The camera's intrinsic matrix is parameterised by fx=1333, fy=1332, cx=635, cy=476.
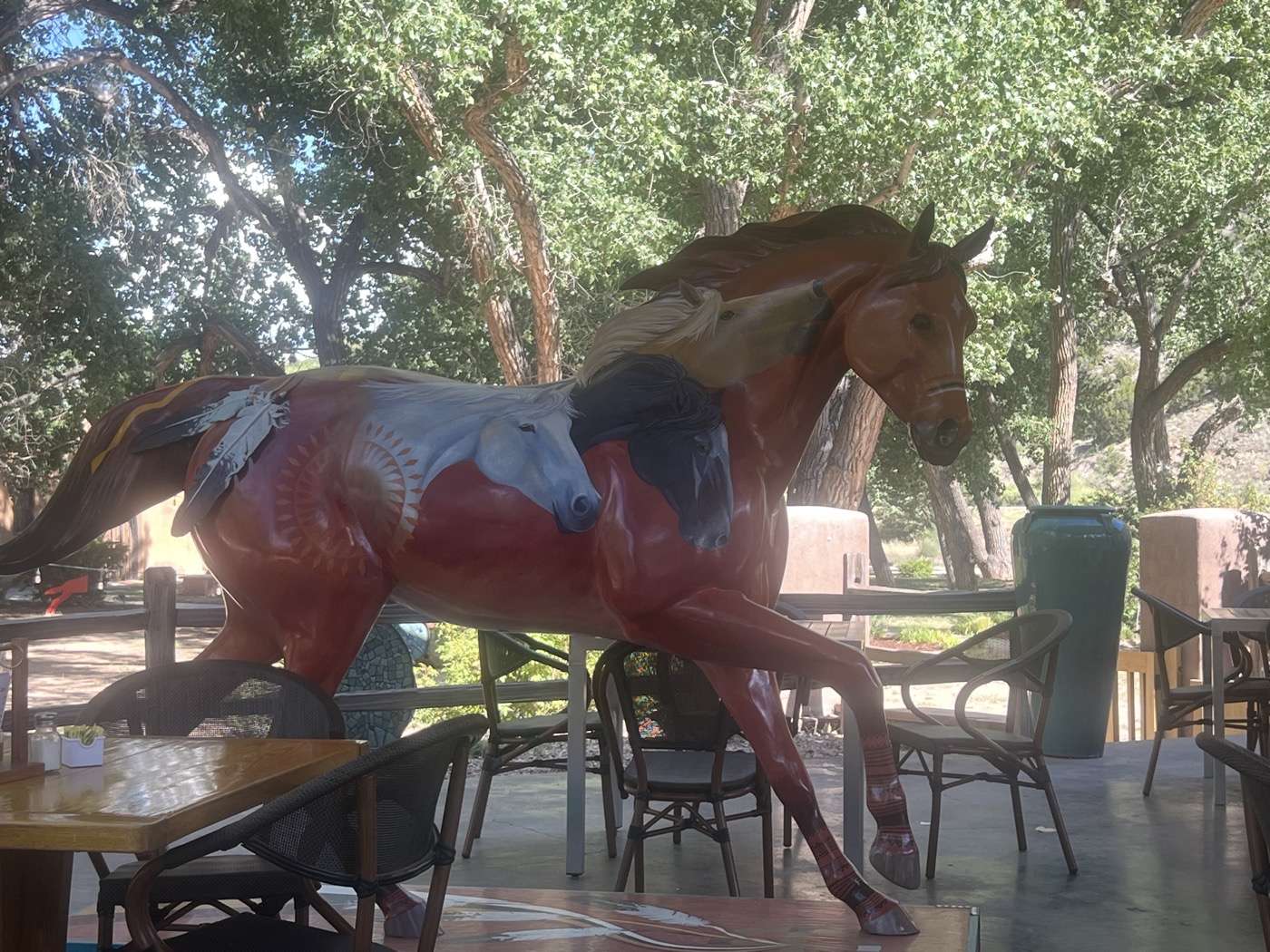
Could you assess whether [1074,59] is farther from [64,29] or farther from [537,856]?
[64,29]

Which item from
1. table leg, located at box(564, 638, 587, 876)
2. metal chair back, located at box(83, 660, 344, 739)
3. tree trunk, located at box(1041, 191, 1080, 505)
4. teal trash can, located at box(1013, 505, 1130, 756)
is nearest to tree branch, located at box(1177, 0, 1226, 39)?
tree trunk, located at box(1041, 191, 1080, 505)

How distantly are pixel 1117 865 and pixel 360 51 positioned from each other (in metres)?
7.78

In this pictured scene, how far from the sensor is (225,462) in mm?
3520

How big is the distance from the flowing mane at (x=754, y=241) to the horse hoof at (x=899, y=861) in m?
1.49

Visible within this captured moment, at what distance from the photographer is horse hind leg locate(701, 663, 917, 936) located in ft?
10.1

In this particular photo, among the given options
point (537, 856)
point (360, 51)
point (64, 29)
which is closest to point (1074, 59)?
point (360, 51)

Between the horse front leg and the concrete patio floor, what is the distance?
1.30 meters

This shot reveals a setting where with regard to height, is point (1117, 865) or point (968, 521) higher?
point (968, 521)

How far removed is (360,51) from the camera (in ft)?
32.6

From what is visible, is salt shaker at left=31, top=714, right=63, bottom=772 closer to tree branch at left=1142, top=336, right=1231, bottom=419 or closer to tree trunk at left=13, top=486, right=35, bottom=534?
tree branch at left=1142, top=336, right=1231, bottom=419

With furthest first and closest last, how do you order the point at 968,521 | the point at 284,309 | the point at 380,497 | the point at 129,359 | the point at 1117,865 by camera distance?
the point at 968,521
the point at 284,309
the point at 129,359
the point at 1117,865
the point at 380,497

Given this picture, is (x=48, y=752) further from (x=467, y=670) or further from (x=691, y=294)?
(x=467, y=670)

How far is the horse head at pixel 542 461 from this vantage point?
11.0ft

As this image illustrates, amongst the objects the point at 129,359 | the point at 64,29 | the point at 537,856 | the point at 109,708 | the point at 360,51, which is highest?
the point at 64,29
